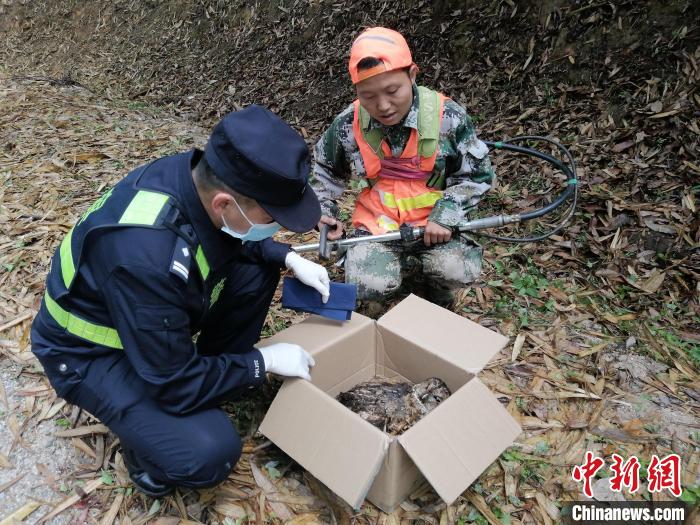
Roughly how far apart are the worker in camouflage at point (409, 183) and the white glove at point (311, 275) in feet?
1.56

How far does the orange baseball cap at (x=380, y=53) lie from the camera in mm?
2334

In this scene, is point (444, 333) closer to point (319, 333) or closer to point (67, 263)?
point (319, 333)

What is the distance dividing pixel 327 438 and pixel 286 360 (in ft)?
1.19

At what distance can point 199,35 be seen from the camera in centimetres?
803

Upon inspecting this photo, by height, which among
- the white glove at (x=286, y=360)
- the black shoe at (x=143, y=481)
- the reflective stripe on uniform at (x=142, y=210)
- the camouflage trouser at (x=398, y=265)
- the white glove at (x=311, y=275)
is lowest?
the black shoe at (x=143, y=481)

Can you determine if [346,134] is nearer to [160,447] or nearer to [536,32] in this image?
[160,447]

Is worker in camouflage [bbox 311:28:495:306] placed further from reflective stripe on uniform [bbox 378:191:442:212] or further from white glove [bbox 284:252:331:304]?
white glove [bbox 284:252:331:304]

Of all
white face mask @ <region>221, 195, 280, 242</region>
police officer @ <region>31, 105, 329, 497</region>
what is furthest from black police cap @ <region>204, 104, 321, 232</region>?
white face mask @ <region>221, 195, 280, 242</region>

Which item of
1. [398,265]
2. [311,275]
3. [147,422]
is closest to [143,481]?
[147,422]

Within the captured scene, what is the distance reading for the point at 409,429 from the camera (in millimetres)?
1705

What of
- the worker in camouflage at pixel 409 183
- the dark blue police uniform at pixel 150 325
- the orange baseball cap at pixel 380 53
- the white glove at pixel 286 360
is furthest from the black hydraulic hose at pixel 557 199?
the dark blue police uniform at pixel 150 325

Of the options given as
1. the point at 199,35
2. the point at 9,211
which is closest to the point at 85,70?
the point at 199,35

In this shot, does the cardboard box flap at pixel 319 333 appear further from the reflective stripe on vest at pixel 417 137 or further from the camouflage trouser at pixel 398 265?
the reflective stripe on vest at pixel 417 137

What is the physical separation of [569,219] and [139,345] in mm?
2974
